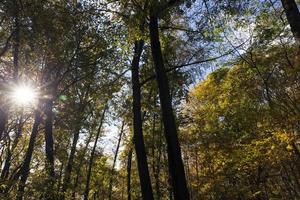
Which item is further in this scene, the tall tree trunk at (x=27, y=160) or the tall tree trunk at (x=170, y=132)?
the tall tree trunk at (x=27, y=160)

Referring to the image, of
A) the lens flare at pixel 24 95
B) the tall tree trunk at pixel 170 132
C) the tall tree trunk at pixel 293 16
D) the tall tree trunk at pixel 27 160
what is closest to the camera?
the tall tree trunk at pixel 293 16

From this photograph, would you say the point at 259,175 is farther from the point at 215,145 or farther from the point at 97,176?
the point at 97,176

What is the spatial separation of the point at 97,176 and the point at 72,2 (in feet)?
72.8

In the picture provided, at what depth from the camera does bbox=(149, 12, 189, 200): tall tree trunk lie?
7257 millimetres

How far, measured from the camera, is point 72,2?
11.6 m

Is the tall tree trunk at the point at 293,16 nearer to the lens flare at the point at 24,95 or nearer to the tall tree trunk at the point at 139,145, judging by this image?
the tall tree trunk at the point at 139,145

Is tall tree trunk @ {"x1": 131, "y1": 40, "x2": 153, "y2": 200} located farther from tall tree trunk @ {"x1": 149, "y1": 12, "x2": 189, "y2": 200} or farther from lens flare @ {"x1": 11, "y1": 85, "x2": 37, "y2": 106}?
lens flare @ {"x1": 11, "y1": 85, "x2": 37, "y2": 106}

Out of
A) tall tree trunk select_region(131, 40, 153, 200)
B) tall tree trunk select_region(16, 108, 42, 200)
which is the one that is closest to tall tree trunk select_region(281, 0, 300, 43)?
tall tree trunk select_region(131, 40, 153, 200)

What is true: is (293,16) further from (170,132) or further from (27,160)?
(27,160)

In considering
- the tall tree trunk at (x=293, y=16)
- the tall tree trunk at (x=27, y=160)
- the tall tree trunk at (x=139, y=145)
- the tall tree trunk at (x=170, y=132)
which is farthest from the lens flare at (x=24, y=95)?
the tall tree trunk at (x=293, y=16)

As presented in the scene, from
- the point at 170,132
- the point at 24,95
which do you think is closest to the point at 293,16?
the point at 170,132

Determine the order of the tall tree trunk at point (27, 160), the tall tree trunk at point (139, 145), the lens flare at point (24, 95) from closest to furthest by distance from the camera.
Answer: the tall tree trunk at point (27, 160)
the tall tree trunk at point (139, 145)
the lens flare at point (24, 95)

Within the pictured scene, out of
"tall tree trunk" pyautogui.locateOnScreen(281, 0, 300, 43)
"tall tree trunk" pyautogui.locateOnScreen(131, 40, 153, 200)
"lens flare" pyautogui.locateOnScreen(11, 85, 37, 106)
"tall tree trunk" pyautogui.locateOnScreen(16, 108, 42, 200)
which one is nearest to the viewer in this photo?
"tall tree trunk" pyautogui.locateOnScreen(281, 0, 300, 43)

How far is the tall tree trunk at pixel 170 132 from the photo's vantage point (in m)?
7.26
